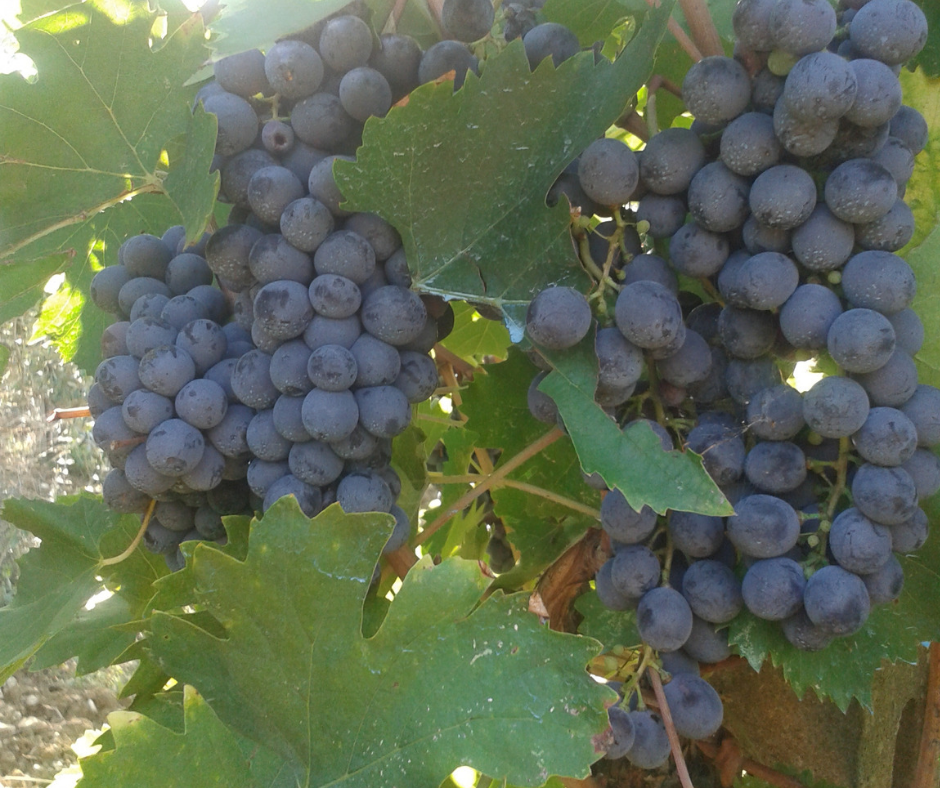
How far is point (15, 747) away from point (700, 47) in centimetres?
243

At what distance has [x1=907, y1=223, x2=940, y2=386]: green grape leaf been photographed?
0.76m

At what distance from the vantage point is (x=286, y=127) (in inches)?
28.0

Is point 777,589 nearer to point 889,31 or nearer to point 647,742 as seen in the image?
point 647,742

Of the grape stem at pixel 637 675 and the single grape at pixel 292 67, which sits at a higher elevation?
the single grape at pixel 292 67

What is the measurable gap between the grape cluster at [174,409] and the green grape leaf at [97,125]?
3.6 inches

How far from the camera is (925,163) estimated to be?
820 millimetres

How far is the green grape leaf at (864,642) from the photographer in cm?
69

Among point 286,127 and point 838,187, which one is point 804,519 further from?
point 286,127

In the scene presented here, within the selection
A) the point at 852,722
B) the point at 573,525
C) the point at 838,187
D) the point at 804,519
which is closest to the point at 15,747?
the point at 573,525

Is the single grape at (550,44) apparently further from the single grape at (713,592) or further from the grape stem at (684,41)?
the single grape at (713,592)

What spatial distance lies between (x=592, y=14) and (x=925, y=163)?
0.37 meters

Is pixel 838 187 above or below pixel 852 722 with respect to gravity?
above

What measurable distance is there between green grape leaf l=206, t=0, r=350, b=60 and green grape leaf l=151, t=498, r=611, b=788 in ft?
1.19

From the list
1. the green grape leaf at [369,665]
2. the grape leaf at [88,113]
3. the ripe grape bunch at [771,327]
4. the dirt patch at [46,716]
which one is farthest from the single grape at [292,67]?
the dirt patch at [46,716]
